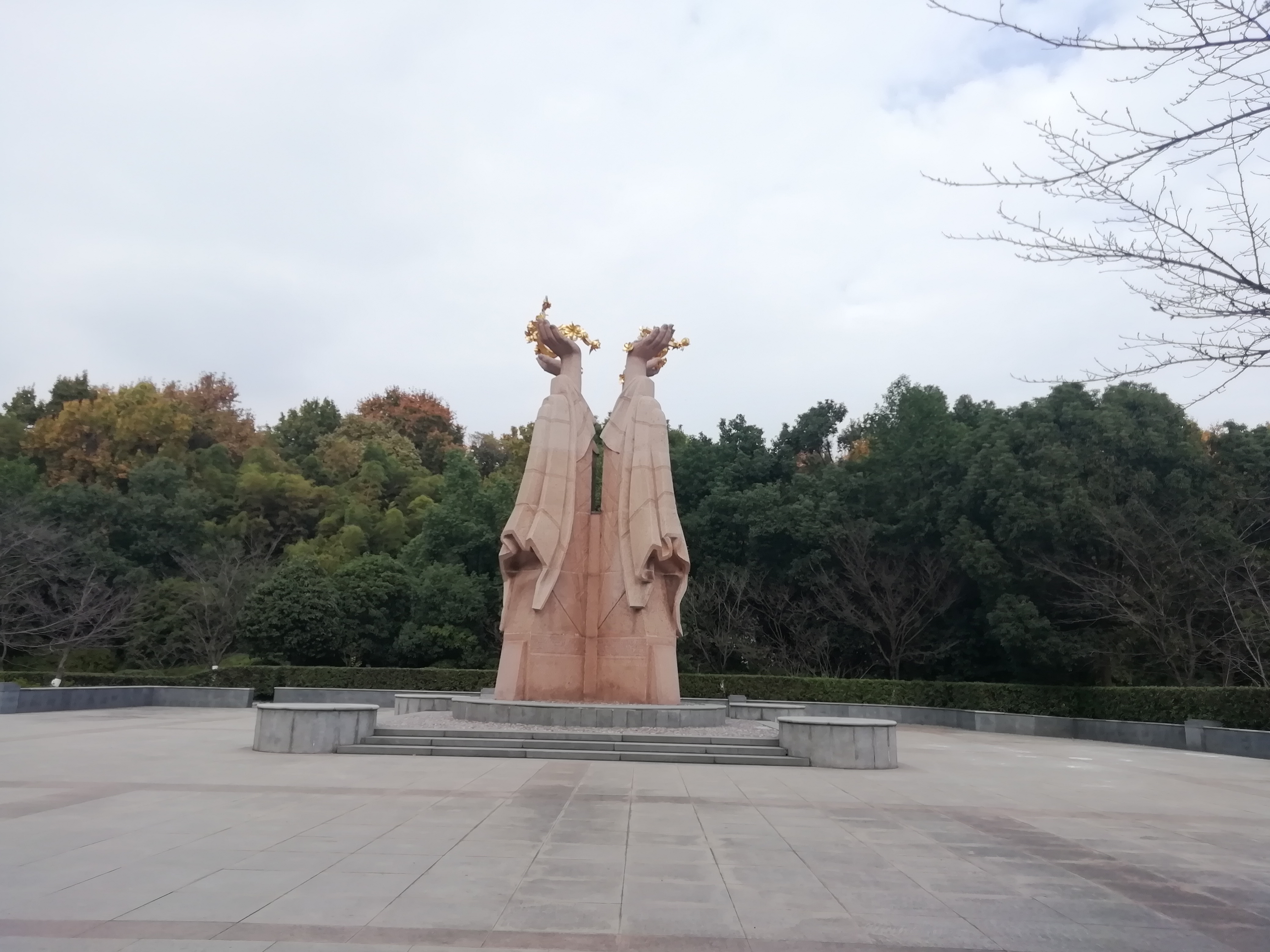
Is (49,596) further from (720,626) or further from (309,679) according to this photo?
(720,626)

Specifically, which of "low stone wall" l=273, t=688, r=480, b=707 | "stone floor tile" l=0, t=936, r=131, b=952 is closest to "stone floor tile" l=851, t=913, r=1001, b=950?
"stone floor tile" l=0, t=936, r=131, b=952

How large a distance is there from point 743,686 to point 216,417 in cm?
3018

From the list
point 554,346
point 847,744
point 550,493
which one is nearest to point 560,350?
point 554,346

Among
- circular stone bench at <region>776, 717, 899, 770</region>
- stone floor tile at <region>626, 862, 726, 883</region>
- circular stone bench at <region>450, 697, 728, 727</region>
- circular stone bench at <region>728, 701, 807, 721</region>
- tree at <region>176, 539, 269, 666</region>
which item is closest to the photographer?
stone floor tile at <region>626, 862, 726, 883</region>

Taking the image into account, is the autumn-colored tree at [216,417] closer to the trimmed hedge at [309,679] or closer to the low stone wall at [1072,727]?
the trimmed hedge at [309,679]

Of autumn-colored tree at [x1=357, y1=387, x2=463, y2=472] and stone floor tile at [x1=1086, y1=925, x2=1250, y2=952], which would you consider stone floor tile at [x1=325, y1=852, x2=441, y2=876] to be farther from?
autumn-colored tree at [x1=357, y1=387, x2=463, y2=472]

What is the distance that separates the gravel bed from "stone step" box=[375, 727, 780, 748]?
85mm

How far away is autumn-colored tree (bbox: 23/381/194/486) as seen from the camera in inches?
1399

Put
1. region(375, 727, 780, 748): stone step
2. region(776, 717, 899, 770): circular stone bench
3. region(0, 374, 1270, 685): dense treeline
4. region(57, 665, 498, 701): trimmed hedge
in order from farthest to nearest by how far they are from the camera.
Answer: region(57, 665, 498, 701): trimmed hedge < region(0, 374, 1270, 685): dense treeline < region(375, 727, 780, 748): stone step < region(776, 717, 899, 770): circular stone bench

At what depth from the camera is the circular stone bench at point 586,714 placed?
42.6 feet

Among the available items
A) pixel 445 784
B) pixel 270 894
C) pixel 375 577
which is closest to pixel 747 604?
pixel 375 577

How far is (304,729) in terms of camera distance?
11453mm

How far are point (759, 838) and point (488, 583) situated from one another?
21.7 meters

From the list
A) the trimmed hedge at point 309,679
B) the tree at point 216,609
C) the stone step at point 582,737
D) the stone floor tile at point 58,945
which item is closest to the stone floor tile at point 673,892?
the stone floor tile at point 58,945
